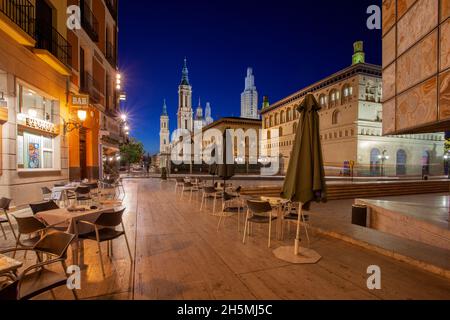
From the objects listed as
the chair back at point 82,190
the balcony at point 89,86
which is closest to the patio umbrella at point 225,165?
the chair back at point 82,190

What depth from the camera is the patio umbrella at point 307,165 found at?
3.92m

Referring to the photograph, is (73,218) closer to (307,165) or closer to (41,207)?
(41,207)

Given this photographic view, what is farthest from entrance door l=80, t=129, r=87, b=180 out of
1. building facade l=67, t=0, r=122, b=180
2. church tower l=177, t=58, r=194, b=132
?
church tower l=177, t=58, r=194, b=132

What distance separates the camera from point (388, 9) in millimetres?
7375

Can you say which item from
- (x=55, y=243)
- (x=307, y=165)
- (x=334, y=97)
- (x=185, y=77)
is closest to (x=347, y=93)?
(x=334, y=97)

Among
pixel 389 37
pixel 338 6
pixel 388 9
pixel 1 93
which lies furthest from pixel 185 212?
pixel 338 6

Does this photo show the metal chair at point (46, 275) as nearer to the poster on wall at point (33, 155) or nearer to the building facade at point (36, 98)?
the building facade at point (36, 98)

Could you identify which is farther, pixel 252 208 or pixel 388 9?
pixel 388 9

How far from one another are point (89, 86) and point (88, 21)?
356 cm

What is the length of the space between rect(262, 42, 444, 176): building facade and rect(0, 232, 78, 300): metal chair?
3454 centimetres
